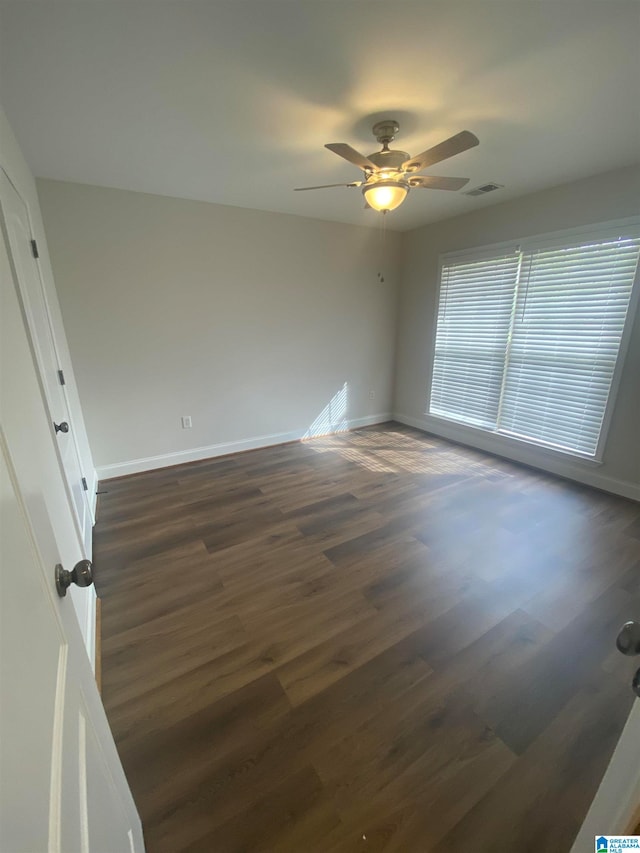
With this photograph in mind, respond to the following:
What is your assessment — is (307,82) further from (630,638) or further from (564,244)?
(564,244)

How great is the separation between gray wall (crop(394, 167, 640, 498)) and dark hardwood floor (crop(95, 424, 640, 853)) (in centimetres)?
48

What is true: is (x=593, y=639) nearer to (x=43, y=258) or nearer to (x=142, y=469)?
(x=142, y=469)

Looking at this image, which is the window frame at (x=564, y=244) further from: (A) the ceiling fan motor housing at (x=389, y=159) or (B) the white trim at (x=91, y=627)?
(B) the white trim at (x=91, y=627)

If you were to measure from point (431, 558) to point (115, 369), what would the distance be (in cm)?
300

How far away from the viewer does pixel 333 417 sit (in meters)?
4.59

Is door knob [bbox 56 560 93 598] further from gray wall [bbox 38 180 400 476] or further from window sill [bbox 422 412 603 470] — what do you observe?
window sill [bbox 422 412 603 470]

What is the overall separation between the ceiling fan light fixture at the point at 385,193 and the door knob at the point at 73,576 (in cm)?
224

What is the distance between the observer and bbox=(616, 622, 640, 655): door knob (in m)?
0.61

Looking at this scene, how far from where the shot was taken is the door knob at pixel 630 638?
61cm

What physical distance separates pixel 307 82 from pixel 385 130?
20.6 inches

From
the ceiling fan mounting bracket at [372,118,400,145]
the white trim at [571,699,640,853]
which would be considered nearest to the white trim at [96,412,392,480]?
the ceiling fan mounting bracket at [372,118,400,145]

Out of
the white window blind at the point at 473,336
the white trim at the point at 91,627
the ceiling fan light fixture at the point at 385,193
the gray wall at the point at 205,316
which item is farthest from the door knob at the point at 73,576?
the white window blind at the point at 473,336

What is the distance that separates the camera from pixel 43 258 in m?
2.43

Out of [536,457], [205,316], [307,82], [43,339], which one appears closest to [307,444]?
[205,316]
